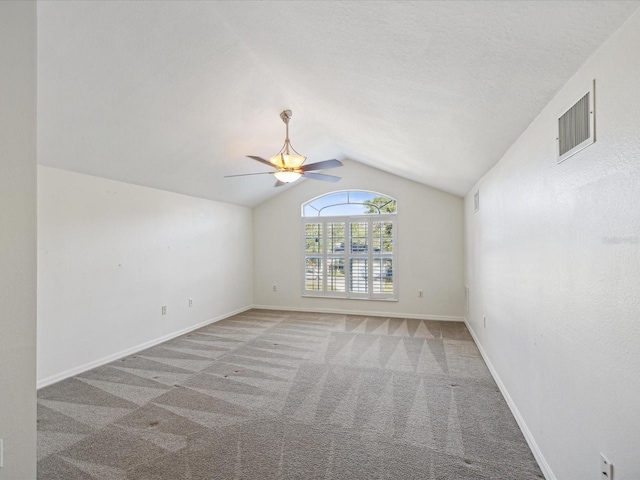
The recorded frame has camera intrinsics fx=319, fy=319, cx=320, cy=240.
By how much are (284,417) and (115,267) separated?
2.86 metres

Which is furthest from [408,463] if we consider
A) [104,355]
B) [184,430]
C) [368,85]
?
[104,355]

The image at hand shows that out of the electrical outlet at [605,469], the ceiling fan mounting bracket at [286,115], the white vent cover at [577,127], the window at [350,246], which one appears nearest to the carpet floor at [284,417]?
the electrical outlet at [605,469]

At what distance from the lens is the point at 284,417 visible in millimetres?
2572

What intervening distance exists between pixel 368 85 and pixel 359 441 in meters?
2.54

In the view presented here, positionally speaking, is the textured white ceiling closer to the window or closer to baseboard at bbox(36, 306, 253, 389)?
the window

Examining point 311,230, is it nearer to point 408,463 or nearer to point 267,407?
point 267,407

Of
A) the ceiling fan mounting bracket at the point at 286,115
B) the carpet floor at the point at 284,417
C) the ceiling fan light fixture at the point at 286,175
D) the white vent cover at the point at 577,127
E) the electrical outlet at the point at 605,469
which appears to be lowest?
the carpet floor at the point at 284,417

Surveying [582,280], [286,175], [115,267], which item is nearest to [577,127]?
[582,280]

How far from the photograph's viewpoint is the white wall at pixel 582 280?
3.72 ft

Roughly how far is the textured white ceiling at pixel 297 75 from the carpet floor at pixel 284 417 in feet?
7.31

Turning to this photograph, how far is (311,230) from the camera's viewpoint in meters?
6.69

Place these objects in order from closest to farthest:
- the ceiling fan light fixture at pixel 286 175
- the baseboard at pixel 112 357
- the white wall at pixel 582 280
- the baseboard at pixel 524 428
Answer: the white wall at pixel 582 280
the baseboard at pixel 524 428
the baseboard at pixel 112 357
the ceiling fan light fixture at pixel 286 175

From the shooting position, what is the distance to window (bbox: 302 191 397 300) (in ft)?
20.4

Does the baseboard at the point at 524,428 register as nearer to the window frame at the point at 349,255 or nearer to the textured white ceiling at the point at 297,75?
the textured white ceiling at the point at 297,75
